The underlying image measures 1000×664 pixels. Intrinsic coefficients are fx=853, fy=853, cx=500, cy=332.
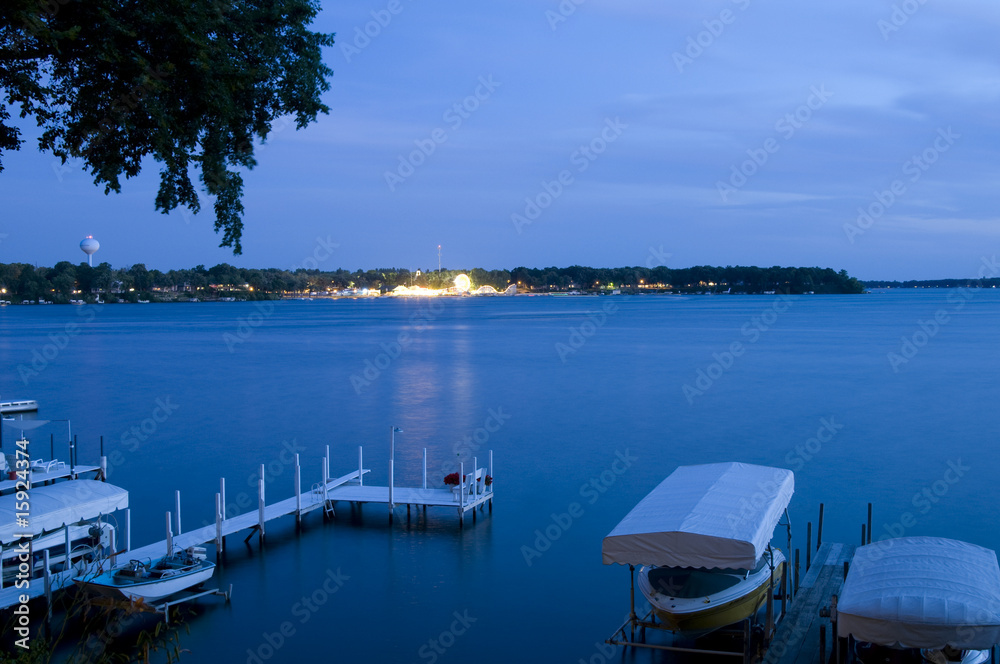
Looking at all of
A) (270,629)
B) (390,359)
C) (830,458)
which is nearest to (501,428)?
(830,458)

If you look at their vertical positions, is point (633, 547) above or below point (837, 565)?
above

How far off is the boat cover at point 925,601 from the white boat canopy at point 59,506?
14.3 meters

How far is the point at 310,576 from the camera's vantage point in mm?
18938

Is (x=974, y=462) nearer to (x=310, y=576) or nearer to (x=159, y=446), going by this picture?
(x=310, y=576)

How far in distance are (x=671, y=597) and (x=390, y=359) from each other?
198 feet

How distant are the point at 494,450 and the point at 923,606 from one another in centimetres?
2345

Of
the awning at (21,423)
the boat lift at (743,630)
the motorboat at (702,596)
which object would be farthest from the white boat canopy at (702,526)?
the awning at (21,423)

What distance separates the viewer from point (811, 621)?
536 inches
